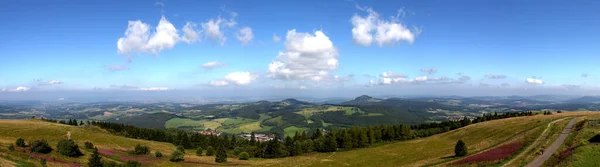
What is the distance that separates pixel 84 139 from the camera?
8575 centimetres

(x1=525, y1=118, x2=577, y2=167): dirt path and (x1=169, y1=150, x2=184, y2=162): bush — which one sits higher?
(x1=525, y1=118, x2=577, y2=167): dirt path

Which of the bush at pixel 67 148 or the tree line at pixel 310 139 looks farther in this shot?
the tree line at pixel 310 139

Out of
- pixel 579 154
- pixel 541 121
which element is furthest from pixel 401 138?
pixel 579 154

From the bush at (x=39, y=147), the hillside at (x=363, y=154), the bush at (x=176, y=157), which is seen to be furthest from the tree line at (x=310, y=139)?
the bush at (x=39, y=147)

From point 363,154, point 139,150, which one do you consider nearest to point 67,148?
point 139,150

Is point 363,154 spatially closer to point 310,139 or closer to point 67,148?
point 310,139

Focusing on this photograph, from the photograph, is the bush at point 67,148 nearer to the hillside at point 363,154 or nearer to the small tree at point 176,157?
the hillside at point 363,154

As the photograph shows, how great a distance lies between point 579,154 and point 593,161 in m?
2.56

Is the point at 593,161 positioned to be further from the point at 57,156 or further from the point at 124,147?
the point at 124,147

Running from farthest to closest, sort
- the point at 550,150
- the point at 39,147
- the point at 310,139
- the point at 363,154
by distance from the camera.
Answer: the point at 310,139 → the point at 363,154 → the point at 39,147 → the point at 550,150

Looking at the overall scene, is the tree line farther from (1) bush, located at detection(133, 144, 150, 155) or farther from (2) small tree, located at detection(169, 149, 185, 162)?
(2) small tree, located at detection(169, 149, 185, 162)

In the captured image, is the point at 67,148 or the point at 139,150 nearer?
the point at 67,148

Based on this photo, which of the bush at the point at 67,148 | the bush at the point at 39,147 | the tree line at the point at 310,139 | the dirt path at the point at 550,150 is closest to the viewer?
the dirt path at the point at 550,150

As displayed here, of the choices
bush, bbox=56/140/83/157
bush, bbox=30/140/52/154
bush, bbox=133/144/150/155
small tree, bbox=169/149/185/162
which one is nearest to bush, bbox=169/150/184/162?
small tree, bbox=169/149/185/162
